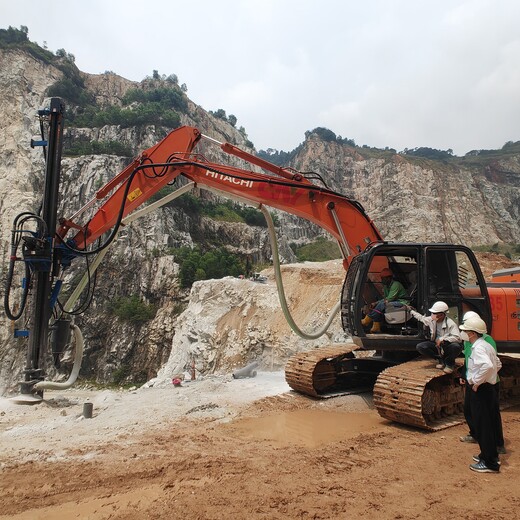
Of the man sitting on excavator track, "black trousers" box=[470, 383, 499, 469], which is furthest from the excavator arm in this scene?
"black trousers" box=[470, 383, 499, 469]

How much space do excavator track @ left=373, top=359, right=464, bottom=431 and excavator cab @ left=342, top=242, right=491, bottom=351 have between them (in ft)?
1.51

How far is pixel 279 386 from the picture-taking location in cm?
829

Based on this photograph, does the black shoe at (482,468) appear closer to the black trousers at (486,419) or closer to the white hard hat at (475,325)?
the black trousers at (486,419)

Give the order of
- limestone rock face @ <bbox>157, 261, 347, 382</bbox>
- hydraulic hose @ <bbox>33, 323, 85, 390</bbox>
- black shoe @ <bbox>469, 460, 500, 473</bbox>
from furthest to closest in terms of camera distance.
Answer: limestone rock face @ <bbox>157, 261, 347, 382</bbox>
hydraulic hose @ <bbox>33, 323, 85, 390</bbox>
black shoe @ <bbox>469, 460, 500, 473</bbox>

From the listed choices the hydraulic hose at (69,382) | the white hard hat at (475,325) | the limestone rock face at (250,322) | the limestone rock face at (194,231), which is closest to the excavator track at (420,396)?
the white hard hat at (475,325)

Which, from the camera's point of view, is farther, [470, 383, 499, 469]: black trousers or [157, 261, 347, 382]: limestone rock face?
[157, 261, 347, 382]: limestone rock face

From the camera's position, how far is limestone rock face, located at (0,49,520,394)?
17500mm

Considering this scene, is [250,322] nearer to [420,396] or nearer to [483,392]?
[420,396]

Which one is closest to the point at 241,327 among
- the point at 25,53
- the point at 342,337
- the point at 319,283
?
the point at 319,283

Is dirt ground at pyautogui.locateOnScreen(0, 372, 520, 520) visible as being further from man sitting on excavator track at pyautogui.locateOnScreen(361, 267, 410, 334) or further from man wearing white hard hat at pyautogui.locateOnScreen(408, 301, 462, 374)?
man sitting on excavator track at pyautogui.locateOnScreen(361, 267, 410, 334)

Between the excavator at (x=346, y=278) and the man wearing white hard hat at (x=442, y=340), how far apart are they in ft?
0.63

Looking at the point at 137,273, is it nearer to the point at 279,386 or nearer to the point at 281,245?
the point at 281,245

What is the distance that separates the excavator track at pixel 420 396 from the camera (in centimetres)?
523

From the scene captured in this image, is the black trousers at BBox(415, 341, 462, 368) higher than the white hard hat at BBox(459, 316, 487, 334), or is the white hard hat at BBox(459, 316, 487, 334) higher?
the white hard hat at BBox(459, 316, 487, 334)
